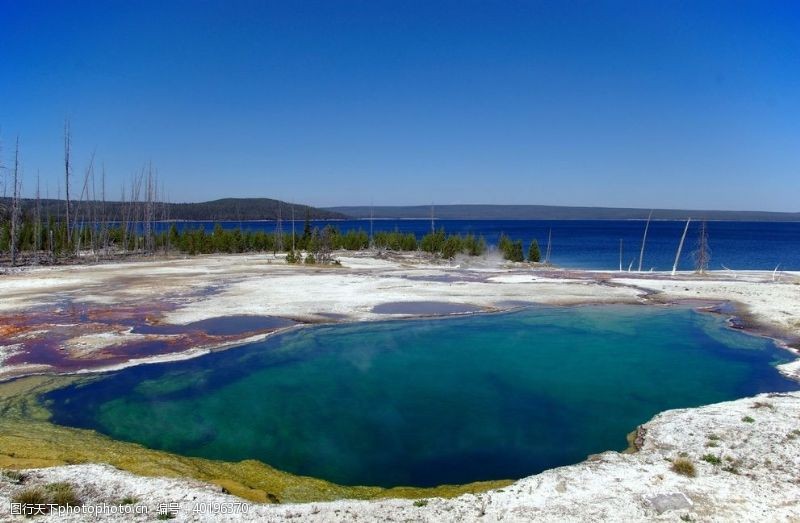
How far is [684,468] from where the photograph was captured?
10.0 metres

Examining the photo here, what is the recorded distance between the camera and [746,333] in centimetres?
2369

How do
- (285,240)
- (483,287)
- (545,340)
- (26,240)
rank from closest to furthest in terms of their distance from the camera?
(545,340)
(483,287)
(26,240)
(285,240)

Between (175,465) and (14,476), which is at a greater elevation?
(14,476)

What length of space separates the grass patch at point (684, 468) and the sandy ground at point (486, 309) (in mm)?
144

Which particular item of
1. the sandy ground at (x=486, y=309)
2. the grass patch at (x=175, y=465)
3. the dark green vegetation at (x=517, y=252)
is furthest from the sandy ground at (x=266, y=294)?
→ the dark green vegetation at (x=517, y=252)

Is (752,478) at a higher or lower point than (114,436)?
higher

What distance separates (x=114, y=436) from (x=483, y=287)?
26.6 meters

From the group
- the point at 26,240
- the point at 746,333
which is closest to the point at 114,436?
the point at 746,333

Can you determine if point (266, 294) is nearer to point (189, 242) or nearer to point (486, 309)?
point (486, 309)

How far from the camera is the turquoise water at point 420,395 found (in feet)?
39.5

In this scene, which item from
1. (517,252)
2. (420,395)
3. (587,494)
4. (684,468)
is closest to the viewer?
(587,494)

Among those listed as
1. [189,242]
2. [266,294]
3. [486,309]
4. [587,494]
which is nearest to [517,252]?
[486,309]

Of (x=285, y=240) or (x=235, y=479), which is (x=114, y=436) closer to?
(x=235, y=479)

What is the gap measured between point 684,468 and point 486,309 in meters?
18.8
